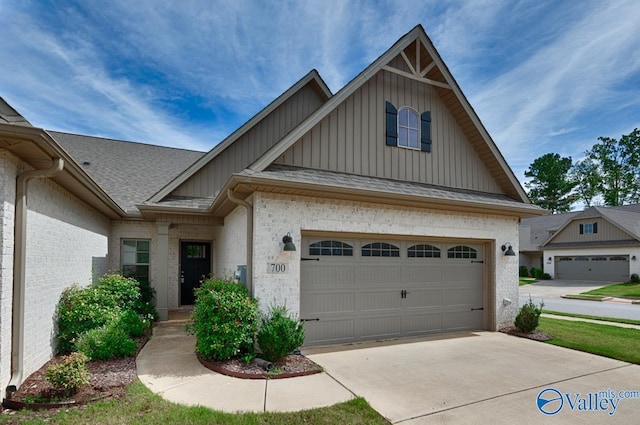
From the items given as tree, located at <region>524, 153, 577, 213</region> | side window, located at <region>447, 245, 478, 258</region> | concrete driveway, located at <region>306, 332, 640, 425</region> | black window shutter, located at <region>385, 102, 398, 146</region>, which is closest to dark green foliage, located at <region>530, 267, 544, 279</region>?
tree, located at <region>524, 153, 577, 213</region>

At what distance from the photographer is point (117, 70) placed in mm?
12297

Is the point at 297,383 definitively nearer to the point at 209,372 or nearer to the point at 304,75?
the point at 209,372

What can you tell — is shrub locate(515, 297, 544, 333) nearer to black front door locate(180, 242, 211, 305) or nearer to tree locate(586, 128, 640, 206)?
black front door locate(180, 242, 211, 305)

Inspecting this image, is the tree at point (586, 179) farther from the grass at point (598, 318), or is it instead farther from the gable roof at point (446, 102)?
the gable roof at point (446, 102)

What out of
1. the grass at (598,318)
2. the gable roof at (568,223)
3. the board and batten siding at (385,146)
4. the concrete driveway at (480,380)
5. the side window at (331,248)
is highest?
the board and batten siding at (385,146)

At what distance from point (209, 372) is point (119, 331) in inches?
87.5

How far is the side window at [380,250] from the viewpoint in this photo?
872 centimetres

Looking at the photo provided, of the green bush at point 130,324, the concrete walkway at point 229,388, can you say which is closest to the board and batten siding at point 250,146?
the green bush at point 130,324

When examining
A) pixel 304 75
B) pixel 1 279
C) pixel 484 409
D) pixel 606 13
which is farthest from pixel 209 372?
pixel 606 13

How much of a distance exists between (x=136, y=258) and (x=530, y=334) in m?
11.9

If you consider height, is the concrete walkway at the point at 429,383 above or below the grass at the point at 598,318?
above

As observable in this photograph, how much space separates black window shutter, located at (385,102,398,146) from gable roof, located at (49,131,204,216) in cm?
813

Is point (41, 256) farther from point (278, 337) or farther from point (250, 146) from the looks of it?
point (250, 146)

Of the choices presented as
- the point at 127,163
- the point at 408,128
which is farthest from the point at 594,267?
the point at 127,163
